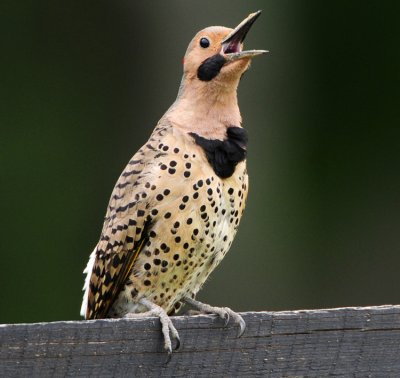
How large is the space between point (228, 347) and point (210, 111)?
118 centimetres

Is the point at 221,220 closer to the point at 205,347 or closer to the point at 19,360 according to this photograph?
the point at 205,347

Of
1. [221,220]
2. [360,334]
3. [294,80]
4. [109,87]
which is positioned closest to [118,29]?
[109,87]

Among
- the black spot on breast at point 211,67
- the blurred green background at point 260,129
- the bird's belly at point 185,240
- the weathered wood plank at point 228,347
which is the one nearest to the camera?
the weathered wood plank at point 228,347

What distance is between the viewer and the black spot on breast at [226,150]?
409cm

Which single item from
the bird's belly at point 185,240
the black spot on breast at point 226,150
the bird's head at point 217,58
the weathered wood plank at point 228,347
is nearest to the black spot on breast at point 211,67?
the bird's head at point 217,58

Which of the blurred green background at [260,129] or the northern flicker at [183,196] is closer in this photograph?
the northern flicker at [183,196]

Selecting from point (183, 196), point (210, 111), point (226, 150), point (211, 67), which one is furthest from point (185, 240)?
point (211, 67)

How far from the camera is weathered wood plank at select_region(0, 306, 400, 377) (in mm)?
2898

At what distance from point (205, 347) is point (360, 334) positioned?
1.25ft

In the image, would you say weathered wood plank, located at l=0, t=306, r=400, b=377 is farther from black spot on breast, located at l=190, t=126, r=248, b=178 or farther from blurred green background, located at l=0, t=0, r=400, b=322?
blurred green background, located at l=0, t=0, r=400, b=322

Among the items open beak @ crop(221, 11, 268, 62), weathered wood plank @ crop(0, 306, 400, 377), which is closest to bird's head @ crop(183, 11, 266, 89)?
open beak @ crop(221, 11, 268, 62)

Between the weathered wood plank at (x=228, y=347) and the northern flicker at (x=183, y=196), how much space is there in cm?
86

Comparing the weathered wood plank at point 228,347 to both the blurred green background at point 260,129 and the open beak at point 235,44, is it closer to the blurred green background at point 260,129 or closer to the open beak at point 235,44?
the open beak at point 235,44

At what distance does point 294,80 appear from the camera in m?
9.20
